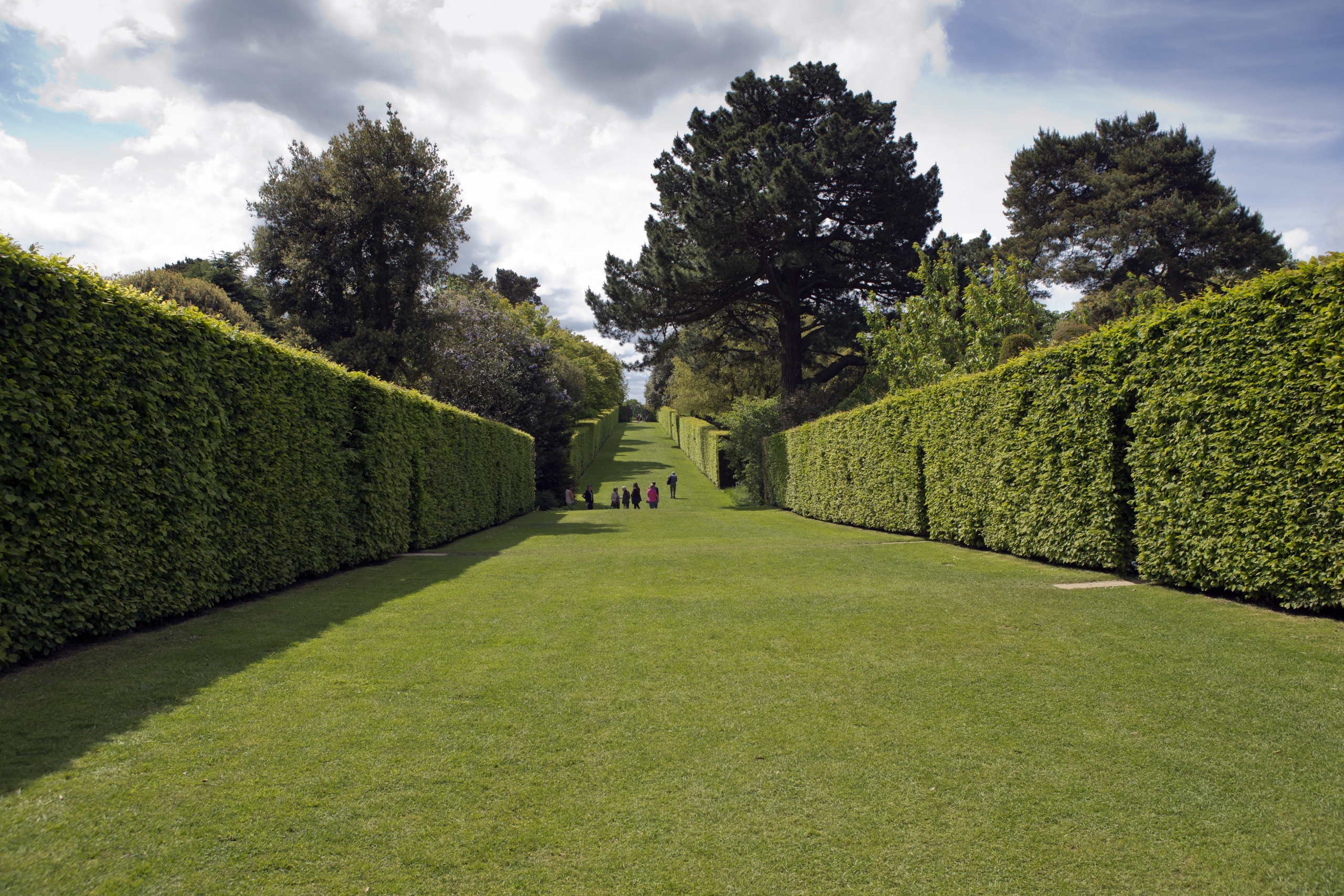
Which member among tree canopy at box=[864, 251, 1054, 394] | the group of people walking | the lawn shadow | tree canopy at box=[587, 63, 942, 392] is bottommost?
the lawn shadow

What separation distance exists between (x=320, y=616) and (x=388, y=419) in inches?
231

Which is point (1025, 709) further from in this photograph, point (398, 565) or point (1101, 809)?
point (398, 565)

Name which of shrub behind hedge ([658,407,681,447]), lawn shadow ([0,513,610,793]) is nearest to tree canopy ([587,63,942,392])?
lawn shadow ([0,513,610,793])

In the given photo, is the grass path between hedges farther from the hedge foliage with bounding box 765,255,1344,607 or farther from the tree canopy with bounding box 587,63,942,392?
the tree canopy with bounding box 587,63,942,392

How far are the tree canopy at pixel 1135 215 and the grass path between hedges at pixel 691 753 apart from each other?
2987 centimetres

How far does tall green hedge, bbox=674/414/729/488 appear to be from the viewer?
39.8 metres

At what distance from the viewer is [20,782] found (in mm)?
3326

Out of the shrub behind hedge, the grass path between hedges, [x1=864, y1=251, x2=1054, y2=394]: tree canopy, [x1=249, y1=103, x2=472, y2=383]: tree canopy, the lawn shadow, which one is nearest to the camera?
the grass path between hedges

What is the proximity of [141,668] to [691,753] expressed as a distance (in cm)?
413

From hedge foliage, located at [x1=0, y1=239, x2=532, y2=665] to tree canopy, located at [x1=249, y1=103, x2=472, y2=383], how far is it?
63.2ft

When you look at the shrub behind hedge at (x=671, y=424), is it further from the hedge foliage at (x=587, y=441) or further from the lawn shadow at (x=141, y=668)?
the lawn shadow at (x=141, y=668)

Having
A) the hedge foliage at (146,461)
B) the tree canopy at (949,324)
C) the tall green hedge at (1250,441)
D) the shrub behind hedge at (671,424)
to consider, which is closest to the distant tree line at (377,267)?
the tree canopy at (949,324)

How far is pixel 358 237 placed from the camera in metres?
28.2

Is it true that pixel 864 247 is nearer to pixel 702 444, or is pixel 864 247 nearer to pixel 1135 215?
pixel 1135 215
